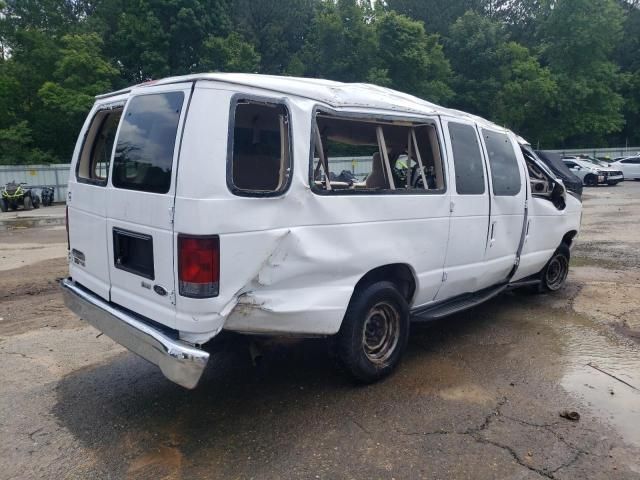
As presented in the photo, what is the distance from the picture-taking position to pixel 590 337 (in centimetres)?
521

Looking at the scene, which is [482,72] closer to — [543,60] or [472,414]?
[543,60]

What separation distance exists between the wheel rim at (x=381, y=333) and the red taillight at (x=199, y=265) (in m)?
1.47

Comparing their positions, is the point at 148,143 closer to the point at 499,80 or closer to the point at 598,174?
the point at 598,174

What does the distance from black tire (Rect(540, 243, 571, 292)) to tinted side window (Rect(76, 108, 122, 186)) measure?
5185mm

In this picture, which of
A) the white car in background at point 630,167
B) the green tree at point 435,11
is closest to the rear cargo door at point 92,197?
the white car in background at point 630,167

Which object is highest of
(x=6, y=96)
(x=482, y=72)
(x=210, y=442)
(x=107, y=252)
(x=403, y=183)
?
A: (x=482, y=72)

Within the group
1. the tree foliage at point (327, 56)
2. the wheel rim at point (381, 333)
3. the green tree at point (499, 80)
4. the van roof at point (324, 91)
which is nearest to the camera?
the van roof at point (324, 91)

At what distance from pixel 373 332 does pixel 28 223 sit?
49.5 ft

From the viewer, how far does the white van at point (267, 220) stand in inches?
122

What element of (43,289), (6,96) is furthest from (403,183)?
(6,96)

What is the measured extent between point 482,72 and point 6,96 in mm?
35035

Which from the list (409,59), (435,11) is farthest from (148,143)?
(435,11)

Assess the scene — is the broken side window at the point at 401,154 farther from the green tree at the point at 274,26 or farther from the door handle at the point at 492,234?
the green tree at the point at 274,26

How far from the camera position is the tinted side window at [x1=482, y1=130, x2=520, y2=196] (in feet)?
16.8
